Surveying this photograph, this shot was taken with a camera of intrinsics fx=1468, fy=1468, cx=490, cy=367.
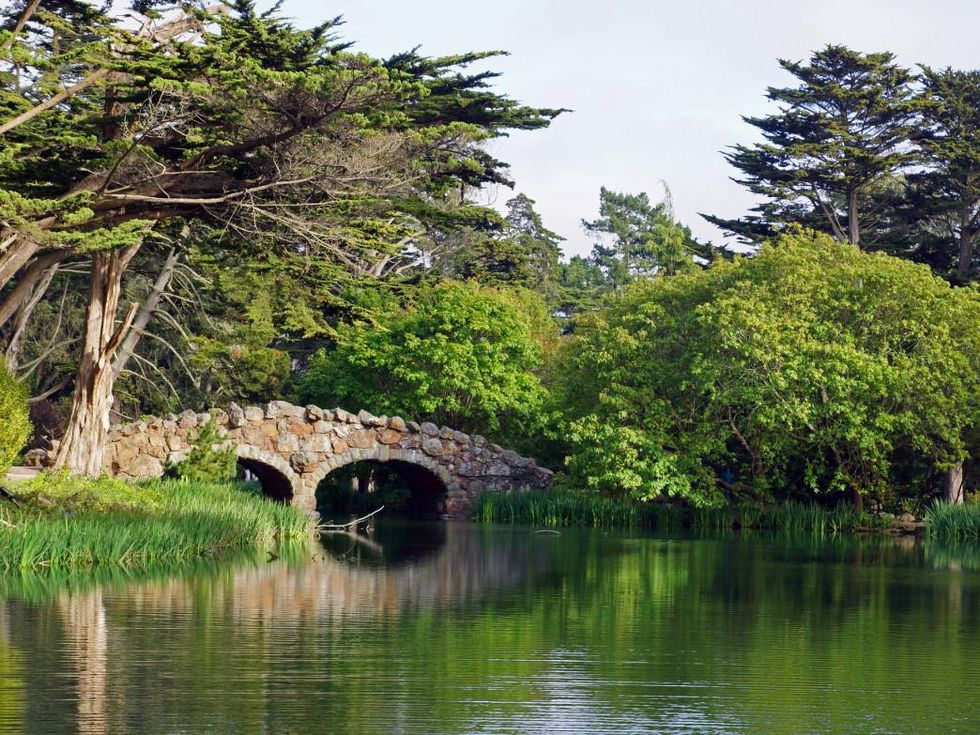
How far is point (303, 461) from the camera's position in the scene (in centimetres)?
3634

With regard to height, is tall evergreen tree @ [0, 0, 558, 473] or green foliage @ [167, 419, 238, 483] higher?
tall evergreen tree @ [0, 0, 558, 473]

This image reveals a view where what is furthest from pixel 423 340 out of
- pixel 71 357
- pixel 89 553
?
pixel 89 553

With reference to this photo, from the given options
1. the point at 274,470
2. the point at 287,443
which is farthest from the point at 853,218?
the point at 274,470

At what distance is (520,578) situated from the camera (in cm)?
1923

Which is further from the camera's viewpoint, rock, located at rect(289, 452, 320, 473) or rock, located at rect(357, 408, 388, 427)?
rock, located at rect(357, 408, 388, 427)

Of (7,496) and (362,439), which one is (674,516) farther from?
(7,496)

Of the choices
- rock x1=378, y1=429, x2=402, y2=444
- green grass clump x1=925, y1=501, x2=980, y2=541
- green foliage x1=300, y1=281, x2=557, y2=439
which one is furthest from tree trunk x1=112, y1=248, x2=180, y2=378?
green grass clump x1=925, y1=501, x2=980, y2=541

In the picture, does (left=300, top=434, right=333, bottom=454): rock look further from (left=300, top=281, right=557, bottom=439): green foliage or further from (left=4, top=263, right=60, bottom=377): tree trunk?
(left=4, top=263, right=60, bottom=377): tree trunk

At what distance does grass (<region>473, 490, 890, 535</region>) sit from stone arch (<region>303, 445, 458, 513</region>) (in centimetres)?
251

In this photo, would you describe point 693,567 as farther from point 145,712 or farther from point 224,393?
point 224,393

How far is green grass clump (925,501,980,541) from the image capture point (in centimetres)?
3048

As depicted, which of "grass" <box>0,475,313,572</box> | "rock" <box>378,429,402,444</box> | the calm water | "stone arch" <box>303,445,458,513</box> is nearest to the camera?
the calm water

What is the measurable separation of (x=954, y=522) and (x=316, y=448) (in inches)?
601

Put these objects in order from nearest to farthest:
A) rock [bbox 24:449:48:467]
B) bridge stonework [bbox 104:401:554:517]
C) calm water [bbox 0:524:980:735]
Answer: calm water [bbox 0:524:980:735], rock [bbox 24:449:48:467], bridge stonework [bbox 104:401:554:517]
